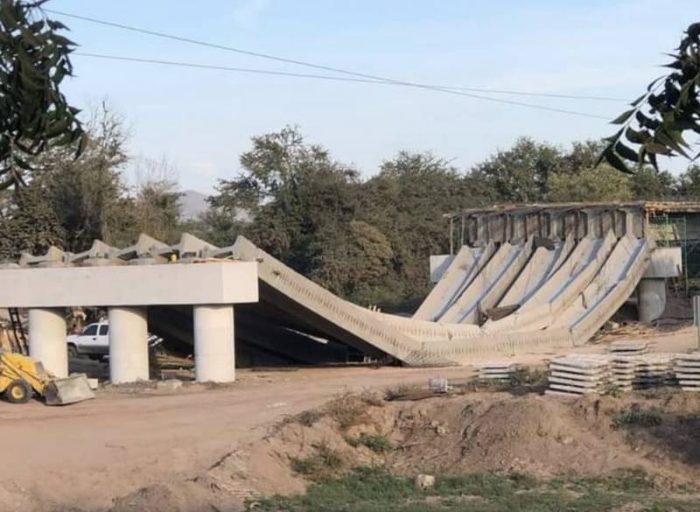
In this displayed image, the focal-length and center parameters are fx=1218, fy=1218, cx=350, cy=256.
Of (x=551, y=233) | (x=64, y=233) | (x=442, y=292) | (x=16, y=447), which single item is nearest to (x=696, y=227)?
(x=551, y=233)

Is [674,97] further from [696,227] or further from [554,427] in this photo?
[696,227]

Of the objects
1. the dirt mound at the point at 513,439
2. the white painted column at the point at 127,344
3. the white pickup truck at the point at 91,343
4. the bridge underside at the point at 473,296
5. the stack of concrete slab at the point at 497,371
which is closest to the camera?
the dirt mound at the point at 513,439

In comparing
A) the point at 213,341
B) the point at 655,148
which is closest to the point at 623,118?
the point at 655,148

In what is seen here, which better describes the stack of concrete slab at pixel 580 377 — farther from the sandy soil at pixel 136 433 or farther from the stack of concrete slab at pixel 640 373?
the sandy soil at pixel 136 433

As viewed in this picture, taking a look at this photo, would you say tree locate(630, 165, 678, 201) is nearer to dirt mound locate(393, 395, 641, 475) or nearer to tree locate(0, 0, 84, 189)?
dirt mound locate(393, 395, 641, 475)

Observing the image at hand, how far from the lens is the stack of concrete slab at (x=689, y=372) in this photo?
2289cm

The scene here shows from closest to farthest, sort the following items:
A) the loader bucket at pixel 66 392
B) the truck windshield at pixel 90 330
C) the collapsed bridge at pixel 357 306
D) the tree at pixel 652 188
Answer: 1. the loader bucket at pixel 66 392
2. the collapsed bridge at pixel 357 306
3. the truck windshield at pixel 90 330
4. the tree at pixel 652 188

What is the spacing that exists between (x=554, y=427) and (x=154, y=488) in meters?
7.63

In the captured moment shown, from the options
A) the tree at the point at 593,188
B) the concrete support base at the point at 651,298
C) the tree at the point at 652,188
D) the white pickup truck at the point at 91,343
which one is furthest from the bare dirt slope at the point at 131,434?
the tree at the point at 652,188

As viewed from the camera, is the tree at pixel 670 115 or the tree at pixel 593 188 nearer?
the tree at pixel 670 115

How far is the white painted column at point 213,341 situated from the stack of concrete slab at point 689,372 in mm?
11186

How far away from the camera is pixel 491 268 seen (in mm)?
46250

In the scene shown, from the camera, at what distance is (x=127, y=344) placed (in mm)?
30906

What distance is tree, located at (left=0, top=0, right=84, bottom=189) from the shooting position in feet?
10.7
